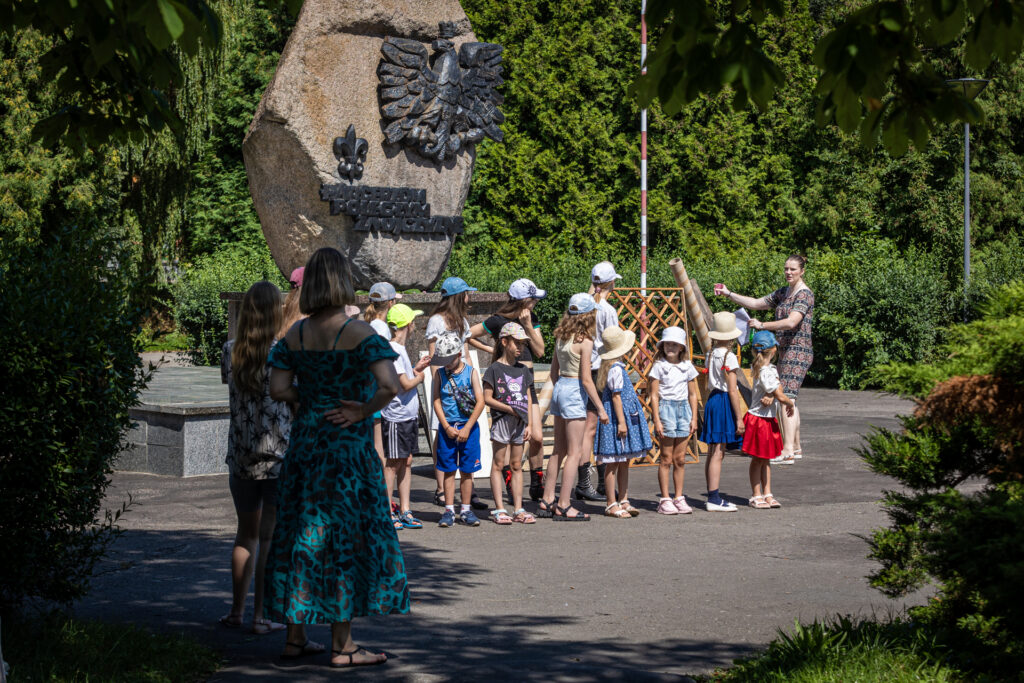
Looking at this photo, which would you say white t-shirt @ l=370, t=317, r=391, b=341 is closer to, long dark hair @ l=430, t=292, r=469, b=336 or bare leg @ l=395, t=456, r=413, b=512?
long dark hair @ l=430, t=292, r=469, b=336

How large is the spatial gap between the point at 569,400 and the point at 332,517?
391cm

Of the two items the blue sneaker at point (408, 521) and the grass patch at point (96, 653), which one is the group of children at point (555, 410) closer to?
the blue sneaker at point (408, 521)

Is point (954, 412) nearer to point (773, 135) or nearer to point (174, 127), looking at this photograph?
point (174, 127)

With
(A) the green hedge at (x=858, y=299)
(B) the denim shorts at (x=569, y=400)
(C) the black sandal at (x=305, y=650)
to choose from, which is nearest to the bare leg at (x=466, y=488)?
(B) the denim shorts at (x=569, y=400)

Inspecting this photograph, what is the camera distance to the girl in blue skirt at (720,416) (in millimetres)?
9398

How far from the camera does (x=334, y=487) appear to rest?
17.1 feet

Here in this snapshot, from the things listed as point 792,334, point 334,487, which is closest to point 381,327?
point 334,487

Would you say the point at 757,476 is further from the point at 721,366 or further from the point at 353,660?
the point at 353,660

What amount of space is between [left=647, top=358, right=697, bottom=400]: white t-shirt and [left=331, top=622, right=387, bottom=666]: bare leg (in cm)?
453

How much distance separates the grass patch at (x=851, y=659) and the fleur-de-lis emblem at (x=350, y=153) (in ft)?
28.6

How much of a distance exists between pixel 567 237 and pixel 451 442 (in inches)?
904

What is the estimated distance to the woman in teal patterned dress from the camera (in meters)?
5.18

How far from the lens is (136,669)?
5.10m

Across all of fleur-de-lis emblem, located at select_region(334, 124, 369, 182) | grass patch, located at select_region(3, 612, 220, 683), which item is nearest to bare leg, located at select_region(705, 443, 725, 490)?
grass patch, located at select_region(3, 612, 220, 683)
